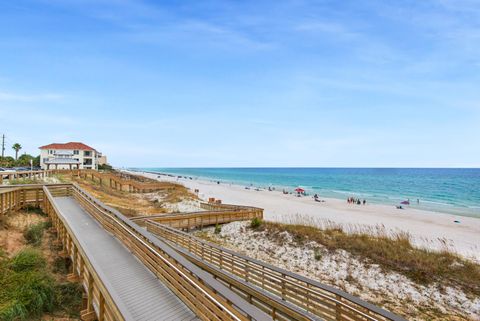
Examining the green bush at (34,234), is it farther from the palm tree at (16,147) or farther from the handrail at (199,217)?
the palm tree at (16,147)

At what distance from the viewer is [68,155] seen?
58781 millimetres

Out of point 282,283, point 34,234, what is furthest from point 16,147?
point 282,283

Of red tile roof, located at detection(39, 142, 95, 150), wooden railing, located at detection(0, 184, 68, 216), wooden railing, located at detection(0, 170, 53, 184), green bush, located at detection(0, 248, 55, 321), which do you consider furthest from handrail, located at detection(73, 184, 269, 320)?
red tile roof, located at detection(39, 142, 95, 150)

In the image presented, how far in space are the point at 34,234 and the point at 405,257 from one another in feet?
56.3

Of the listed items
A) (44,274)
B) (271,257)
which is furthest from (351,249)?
(44,274)

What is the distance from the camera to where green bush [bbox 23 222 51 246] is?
36.1 feet

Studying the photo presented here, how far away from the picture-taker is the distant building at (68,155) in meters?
54.8

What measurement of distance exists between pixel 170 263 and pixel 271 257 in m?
9.77

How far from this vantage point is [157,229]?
14.1 metres

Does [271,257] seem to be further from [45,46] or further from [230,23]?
[45,46]

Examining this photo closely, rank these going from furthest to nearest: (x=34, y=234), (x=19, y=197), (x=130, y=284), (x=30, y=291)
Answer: (x=19, y=197), (x=34, y=234), (x=30, y=291), (x=130, y=284)

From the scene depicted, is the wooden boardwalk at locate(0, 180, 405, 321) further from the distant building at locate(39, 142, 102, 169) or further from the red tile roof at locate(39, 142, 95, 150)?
the red tile roof at locate(39, 142, 95, 150)

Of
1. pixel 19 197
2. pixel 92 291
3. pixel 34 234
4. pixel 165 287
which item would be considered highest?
pixel 19 197

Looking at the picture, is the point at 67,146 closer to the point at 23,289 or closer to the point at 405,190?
the point at 23,289
